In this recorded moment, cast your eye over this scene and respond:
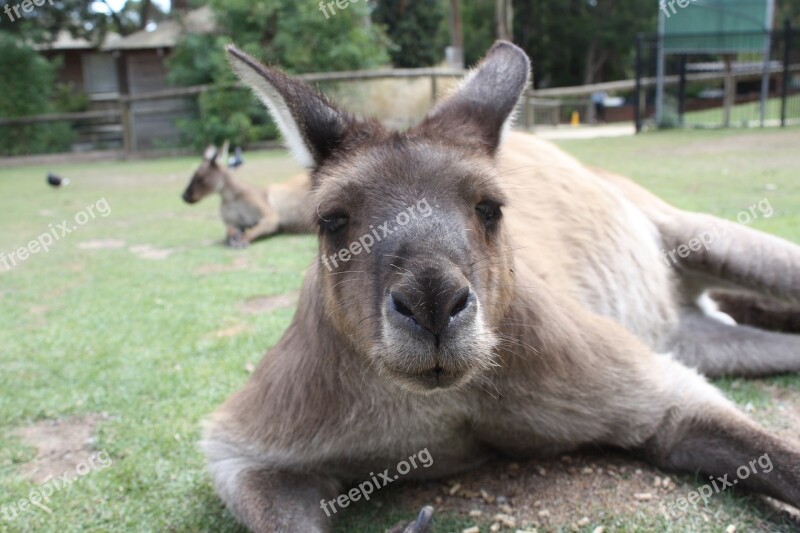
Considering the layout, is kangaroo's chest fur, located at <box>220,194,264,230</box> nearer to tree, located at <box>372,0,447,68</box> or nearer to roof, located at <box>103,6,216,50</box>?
roof, located at <box>103,6,216,50</box>

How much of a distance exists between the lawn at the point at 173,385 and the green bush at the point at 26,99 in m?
20.2

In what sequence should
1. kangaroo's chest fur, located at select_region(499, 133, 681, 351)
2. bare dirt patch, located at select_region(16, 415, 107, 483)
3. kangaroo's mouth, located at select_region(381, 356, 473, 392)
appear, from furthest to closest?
kangaroo's chest fur, located at select_region(499, 133, 681, 351)
bare dirt patch, located at select_region(16, 415, 107, 483)
kangaroo's mouth, located at select_region(381, 356, 473, 392)

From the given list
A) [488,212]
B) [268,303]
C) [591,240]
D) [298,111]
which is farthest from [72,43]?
[488,212]

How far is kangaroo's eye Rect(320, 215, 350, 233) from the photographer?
2.72m

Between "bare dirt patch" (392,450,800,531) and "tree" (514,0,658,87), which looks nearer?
"bare dirt patch" (392,450,800,531)

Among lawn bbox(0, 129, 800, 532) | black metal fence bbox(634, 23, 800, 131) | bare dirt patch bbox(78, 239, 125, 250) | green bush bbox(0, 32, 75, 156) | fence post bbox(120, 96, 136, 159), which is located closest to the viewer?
lawn bbox(0, 129, 800, 532)

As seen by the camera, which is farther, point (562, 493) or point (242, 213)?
point (242, 213)

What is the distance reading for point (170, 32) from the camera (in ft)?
107

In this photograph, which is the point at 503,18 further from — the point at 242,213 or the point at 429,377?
the point at 429,377

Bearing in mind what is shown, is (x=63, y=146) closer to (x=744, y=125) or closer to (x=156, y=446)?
(x=744, y=125)

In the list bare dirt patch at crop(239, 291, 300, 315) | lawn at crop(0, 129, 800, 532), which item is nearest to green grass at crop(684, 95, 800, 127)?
lawn at crop(0, 129, 800, 532)

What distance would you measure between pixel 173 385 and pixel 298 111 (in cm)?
220

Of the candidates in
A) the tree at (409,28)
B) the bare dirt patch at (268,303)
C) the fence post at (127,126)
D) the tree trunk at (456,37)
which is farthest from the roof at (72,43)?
the bare dirt patch at (268,303)

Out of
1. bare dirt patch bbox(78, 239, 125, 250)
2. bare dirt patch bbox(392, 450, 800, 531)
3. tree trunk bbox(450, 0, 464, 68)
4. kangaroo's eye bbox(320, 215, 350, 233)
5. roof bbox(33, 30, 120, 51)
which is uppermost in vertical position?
roof bbox(33, 30, 120, 51)
